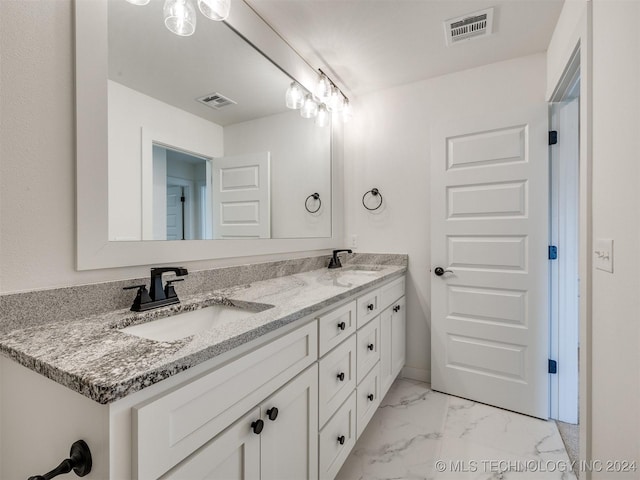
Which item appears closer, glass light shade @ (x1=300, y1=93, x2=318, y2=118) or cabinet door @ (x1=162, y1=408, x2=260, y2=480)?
cabinet door @ (x1=162, y1=408, x2=260, y2=480)

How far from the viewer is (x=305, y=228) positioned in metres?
2.23

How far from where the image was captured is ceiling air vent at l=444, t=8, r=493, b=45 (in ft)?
5.66

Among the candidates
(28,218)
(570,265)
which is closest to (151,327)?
(28,218)

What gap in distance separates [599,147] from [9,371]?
196 centimetres

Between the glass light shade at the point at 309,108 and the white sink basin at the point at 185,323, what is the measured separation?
4.97 ft

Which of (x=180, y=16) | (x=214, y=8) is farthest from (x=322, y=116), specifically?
(x=180, y=16)

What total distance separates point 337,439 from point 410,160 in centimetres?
197

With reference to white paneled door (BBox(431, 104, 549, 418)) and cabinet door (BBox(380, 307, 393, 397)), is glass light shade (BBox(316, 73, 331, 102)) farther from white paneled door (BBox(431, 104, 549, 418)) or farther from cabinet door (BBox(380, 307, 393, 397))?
cabinet door (BBox(380, 307, 393, 397))

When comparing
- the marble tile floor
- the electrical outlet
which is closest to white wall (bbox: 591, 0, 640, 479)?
the electrical outlet

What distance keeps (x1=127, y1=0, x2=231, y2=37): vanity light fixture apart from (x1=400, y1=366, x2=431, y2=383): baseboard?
2.58 meters

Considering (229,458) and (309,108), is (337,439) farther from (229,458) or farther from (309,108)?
(309,108)

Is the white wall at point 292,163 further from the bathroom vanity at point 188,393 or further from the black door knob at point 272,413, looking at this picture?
the black door knob at point 272,413

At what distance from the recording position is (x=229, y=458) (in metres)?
0.79

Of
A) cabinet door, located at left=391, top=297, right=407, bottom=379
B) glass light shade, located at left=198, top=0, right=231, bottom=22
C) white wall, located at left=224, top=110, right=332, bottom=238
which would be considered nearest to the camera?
glass light shade, located at left=198, top=0, right=231, bottom=22
